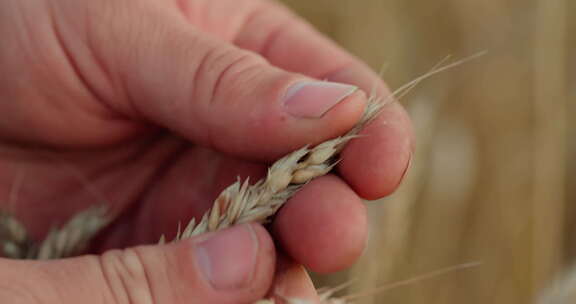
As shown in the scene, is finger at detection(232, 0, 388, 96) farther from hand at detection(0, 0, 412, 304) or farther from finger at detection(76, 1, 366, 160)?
finger at detection(76, 1, 366, 160)

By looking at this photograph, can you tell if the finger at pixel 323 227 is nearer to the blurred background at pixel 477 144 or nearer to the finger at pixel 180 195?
the finger at pixel 180 195

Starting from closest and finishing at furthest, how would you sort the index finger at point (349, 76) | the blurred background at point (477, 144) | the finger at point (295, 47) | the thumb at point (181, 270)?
the thumb at point (181, 270) → the index finger at point (349, 76) → the finger at point (295, 47) → the blurred background at point (477, 144)

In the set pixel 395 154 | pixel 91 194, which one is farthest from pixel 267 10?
pixel 395 154

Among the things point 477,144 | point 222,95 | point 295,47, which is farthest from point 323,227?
point 477,144

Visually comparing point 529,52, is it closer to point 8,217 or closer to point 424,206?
point 424,206

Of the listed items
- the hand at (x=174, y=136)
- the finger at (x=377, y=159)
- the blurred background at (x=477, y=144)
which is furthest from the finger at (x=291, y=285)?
the blurred background at (x=477, y=144)

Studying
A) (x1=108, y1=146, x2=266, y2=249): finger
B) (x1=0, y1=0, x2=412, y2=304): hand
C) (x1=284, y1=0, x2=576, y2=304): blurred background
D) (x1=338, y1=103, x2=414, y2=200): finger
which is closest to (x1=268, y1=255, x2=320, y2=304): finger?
(x1=0, y1=0, x2=412, y2=304): hand

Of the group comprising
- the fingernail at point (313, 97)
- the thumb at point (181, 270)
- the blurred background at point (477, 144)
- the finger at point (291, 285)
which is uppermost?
the fingernail at point (313, 97)
